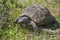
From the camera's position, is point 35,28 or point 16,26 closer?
point 35,28

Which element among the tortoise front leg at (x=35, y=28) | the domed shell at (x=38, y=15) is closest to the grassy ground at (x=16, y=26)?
the tortoise front leg at (x=35, y=28)

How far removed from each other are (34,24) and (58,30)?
1.62 feet

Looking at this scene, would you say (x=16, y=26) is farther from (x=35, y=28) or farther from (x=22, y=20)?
(x=35, y=28)

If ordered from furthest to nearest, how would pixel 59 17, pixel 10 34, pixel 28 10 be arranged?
pixel 59 17, pixel 28 10, pixel 10 34

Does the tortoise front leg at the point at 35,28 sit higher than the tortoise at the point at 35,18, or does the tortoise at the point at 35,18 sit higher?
the tortoise at the point at 35,18

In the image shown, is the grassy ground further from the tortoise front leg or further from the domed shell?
the domed shell

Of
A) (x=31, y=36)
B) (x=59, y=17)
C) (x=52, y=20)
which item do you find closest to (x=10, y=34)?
(x=31, y=36)

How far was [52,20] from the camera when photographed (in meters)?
4.71

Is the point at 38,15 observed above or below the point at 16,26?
above

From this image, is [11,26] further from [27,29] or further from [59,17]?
[59,17]

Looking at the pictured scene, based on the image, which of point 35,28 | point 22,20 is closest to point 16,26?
point 22,20

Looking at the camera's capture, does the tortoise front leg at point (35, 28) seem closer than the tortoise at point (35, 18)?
Yes

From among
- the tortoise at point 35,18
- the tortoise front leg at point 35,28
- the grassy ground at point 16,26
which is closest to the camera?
the grassy ground at point 16,26

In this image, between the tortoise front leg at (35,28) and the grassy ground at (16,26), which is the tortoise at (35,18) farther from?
the grassy ground at (16,26)
